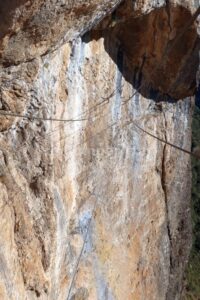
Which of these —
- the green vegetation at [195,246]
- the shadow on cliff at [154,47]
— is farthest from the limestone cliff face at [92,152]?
the green vegetation at [195,246]

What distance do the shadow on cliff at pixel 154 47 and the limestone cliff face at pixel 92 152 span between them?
0.02 metres

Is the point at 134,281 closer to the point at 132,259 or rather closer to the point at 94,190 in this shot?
the point at 132,259

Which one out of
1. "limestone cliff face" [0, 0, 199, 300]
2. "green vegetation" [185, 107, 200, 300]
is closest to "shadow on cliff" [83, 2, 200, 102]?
"limestone cliff face" [0, 0, 199, 300]

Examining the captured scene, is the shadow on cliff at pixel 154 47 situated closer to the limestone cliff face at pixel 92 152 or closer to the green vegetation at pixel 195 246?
the limestone cliff face at pixel 92 152

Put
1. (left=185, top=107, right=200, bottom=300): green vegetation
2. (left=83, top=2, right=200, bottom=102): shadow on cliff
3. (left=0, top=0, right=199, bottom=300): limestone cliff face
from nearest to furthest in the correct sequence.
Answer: (left=0, top=0, right=199, bottom=300): limestone cliff face → (left=83, top=2, right=200, bottom=102): shadow on cliff → (left=185, top=107, right=200, bottom=300): green vegetation

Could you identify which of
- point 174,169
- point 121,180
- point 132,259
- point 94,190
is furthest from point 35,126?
point 174,169

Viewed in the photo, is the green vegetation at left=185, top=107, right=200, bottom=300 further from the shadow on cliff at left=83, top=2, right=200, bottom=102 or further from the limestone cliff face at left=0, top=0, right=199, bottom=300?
the shadow on cliff at left=83, top=2, right=200, bottom=102

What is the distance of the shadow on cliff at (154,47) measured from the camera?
24.5 ft

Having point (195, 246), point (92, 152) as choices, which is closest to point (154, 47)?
point (92, 152)

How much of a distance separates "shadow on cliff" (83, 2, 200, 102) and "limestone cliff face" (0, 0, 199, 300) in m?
0.02

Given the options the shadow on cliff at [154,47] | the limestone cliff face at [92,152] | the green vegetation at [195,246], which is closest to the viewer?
the limestone cliff face at [92,152]

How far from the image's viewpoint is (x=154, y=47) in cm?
822

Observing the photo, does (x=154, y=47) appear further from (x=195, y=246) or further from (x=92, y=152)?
(x=195, y=246)

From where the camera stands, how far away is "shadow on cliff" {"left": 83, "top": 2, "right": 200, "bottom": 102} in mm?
7457
